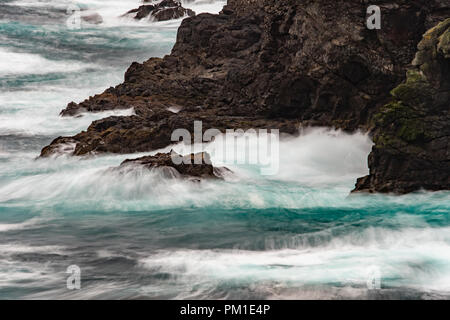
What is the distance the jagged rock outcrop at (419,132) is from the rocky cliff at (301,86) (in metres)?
0.05

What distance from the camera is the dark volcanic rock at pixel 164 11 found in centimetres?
4988

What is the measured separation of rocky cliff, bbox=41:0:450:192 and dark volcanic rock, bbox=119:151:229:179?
3310mm

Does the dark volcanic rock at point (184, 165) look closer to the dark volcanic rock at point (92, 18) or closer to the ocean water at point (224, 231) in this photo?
the ocean water at point (224, 231)

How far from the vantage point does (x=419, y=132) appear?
17.7 m

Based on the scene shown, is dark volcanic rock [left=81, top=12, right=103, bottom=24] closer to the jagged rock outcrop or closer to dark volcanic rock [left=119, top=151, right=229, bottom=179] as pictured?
dark volcanic rock [left=119, top=151, right=229, bottom=179]

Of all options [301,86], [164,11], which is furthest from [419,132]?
[164,11]

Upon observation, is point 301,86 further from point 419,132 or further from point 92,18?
point 92,18

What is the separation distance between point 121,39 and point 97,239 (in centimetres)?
3500

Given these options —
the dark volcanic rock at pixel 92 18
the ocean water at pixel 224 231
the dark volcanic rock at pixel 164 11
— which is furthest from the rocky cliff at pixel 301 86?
the dark volcanic rock at pixel 92 18

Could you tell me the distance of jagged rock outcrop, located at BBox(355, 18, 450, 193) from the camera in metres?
17.7

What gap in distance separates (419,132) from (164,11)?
3481 cm

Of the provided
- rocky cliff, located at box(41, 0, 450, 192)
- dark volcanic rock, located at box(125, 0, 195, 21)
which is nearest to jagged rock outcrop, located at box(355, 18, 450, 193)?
rocky cliff, located at box(41, 0, 450, 192)
